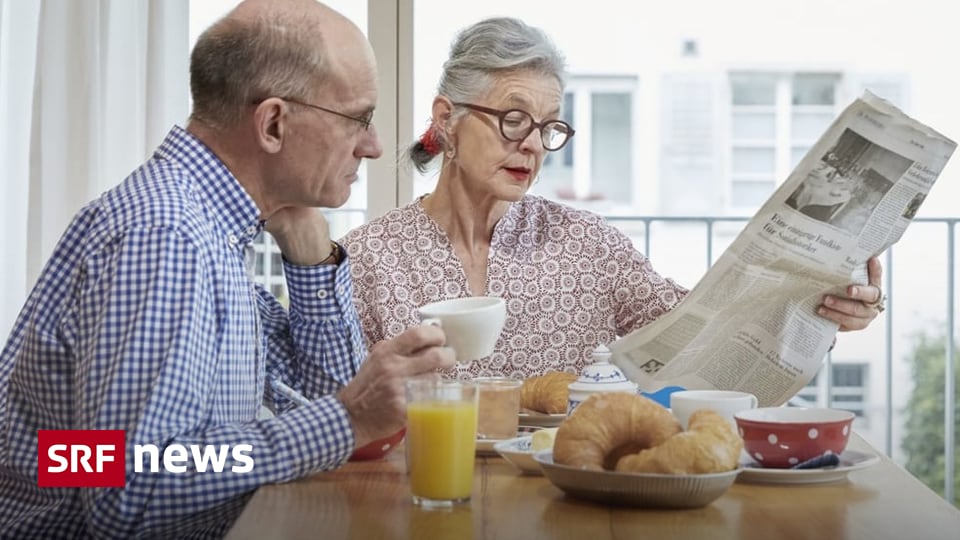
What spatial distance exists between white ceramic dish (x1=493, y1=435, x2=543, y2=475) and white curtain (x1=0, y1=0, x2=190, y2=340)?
1.46 m

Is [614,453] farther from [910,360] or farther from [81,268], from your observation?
[910,360]

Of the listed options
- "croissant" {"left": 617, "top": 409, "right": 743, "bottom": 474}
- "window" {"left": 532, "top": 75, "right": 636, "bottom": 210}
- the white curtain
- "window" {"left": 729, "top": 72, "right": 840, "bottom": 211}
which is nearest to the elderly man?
"croissant" {"left": 617, "top": 409, "right": 743, "bottom": 474}

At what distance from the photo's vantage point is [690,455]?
114 centimetres

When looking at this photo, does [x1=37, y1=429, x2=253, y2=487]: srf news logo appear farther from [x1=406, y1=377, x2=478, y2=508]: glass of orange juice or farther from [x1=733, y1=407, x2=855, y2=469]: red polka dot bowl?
[x1=733, y1=407, x2=855, y2=469]: red polka dot bowl

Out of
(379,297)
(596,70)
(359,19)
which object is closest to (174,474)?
(379,297)

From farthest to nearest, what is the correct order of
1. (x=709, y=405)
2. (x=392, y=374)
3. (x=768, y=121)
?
(x=768, y=121) → (x=709, y=405) → (x=392, y=374)

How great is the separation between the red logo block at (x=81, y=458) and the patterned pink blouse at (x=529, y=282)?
81 centimetres

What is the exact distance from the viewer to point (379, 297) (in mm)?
2102

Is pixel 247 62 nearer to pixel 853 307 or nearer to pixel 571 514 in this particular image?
pixel 571 514

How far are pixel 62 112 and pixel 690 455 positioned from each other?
5.96 feet

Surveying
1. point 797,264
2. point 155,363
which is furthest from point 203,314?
point 797,264

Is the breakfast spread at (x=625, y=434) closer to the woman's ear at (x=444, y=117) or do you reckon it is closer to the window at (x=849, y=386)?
the woman's ear at (x=444, y=117)

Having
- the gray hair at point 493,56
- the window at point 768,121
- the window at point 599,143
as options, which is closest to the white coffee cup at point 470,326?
the gray hair at point 493,56

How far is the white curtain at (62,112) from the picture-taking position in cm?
252
